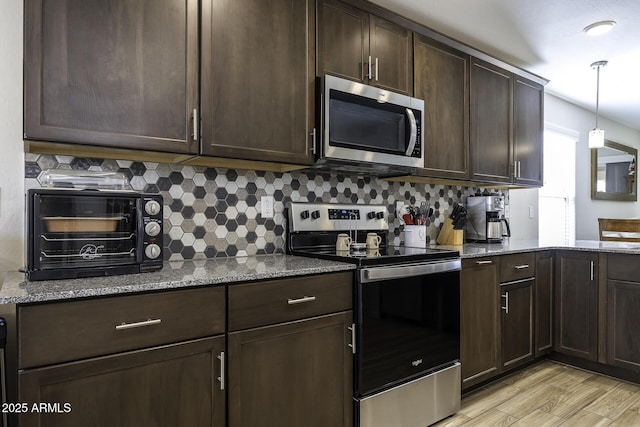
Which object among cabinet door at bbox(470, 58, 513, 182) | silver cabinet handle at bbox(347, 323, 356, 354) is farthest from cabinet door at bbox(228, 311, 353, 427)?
cabinet door at bbox(470, 58, 513, 182)

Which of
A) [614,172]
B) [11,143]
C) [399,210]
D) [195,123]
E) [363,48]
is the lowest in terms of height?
[399,210]

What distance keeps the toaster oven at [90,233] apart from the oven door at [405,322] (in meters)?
0.94

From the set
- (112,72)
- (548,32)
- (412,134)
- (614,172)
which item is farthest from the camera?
(614,172)

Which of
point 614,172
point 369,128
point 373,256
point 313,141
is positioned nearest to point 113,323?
point 373,256

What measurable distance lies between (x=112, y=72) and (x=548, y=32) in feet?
9.54

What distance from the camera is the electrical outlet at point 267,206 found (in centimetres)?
228

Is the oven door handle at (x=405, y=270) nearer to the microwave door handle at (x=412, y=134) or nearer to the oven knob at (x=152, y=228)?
the microwave door handle at (x=412, y=134)

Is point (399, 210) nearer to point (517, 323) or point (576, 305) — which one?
point (517, 323)

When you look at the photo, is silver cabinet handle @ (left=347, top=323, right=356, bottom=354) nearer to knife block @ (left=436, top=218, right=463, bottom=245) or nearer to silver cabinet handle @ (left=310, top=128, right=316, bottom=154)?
silver cabinet handle @ (left=310, top=128, right=316, bottom=154)

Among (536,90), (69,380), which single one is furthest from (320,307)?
(536,90)

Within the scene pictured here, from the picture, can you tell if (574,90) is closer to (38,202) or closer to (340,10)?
(340,10)

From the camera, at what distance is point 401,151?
7.89ft

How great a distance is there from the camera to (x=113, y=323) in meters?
1.27

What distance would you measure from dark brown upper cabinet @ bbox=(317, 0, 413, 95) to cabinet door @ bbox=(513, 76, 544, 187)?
129cm
